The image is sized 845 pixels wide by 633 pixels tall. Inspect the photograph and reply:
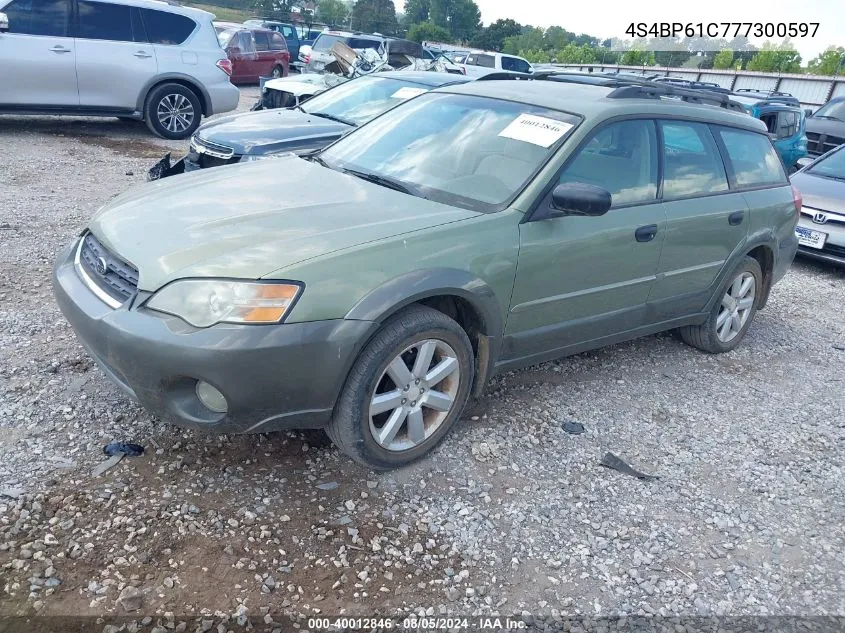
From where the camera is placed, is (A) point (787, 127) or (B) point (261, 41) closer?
(A) point (787, 127)

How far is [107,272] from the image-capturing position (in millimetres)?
3031

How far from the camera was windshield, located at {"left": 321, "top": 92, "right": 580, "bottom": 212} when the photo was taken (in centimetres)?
352

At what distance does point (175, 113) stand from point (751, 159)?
28.4 ft

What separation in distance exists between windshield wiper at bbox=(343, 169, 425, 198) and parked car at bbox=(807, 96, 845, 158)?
11.9m

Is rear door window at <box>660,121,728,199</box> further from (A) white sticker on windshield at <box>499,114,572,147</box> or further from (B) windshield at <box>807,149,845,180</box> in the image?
(B) windshield at <box>807,149,845,180</box>

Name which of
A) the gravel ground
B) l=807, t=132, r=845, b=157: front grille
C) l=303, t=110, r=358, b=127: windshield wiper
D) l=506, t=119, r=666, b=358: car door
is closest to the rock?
the gravel ground

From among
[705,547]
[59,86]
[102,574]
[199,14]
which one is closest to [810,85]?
[199,14]

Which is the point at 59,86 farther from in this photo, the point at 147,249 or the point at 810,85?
the point at 810,85

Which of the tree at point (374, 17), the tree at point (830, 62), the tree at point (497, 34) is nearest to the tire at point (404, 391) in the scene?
the tree at point (830, 62)

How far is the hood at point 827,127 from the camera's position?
42.4ft

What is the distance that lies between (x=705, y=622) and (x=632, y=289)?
1882 mm

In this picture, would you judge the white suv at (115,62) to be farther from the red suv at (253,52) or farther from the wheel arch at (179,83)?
the red suv at (253,52)

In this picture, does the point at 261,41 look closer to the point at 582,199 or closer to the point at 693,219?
the point at 693,219

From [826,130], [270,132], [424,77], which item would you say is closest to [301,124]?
[270,132]
